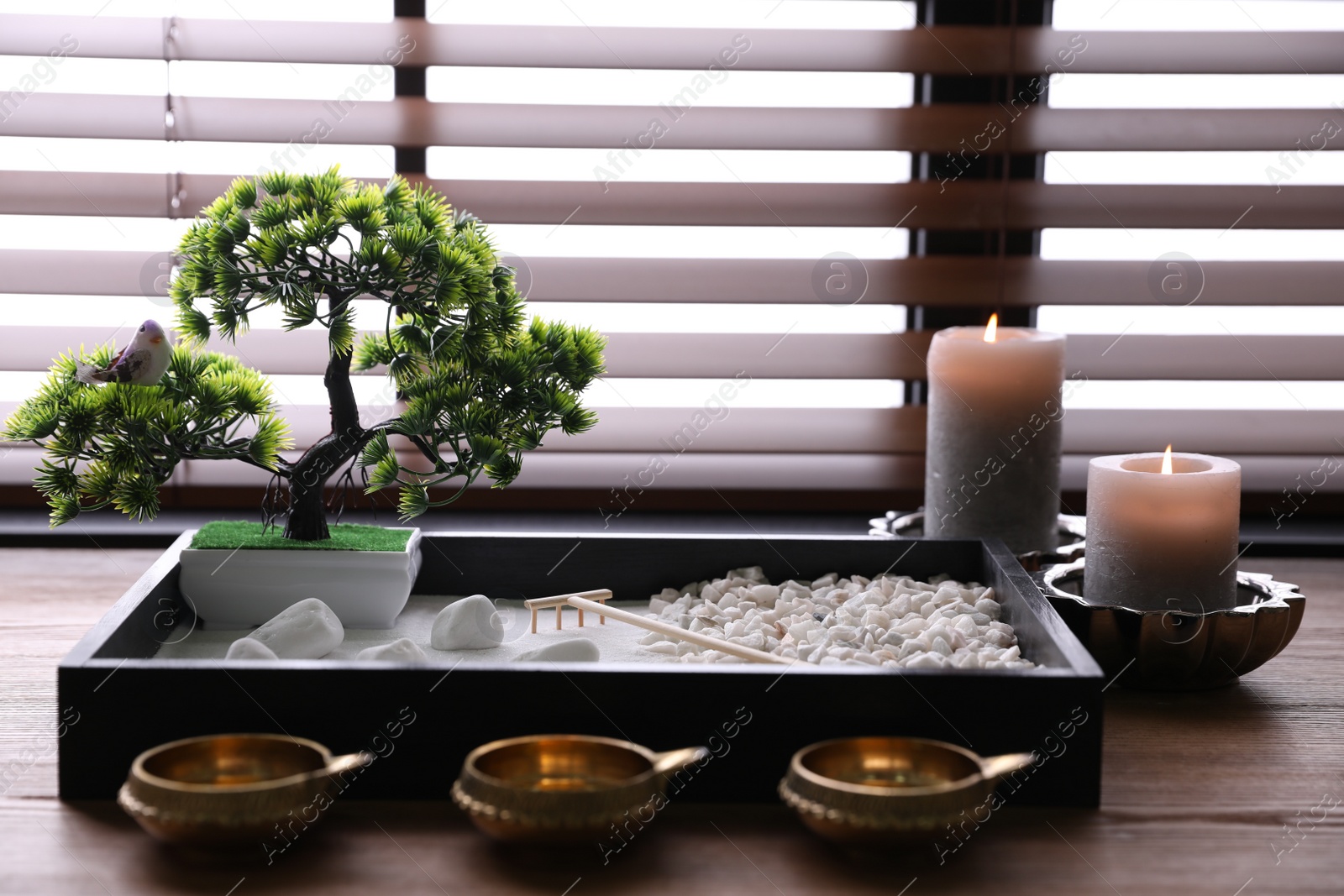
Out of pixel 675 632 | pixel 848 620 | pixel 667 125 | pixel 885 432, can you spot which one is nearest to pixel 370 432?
pixel 675 632

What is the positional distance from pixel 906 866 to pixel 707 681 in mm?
158

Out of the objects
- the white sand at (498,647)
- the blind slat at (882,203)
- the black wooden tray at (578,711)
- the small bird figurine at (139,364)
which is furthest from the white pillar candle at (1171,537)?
the small bird figurine at (139,364)

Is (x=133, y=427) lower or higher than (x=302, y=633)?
higher

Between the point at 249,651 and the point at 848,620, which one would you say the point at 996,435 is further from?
the point at 249,651

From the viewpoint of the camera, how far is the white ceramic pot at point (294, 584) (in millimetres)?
984

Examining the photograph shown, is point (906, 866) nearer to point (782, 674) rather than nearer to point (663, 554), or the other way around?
point (782, 674)

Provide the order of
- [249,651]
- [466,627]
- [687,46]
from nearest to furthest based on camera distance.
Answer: [249,651], [466,627], [687,46]

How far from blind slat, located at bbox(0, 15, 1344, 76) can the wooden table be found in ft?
2.80

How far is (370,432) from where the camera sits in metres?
1.00

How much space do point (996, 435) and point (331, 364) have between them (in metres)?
0.57

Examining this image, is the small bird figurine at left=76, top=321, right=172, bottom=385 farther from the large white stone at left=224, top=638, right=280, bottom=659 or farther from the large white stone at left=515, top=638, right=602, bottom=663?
the large white stone at left=515, top=638, right=602, bottom=663

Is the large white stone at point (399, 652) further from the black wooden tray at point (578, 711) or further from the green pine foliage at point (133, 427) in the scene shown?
the green pine foliage at point (133, 427)

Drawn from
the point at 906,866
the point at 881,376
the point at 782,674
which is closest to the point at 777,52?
the point at 881,376

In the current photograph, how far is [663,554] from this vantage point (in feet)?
3.59
